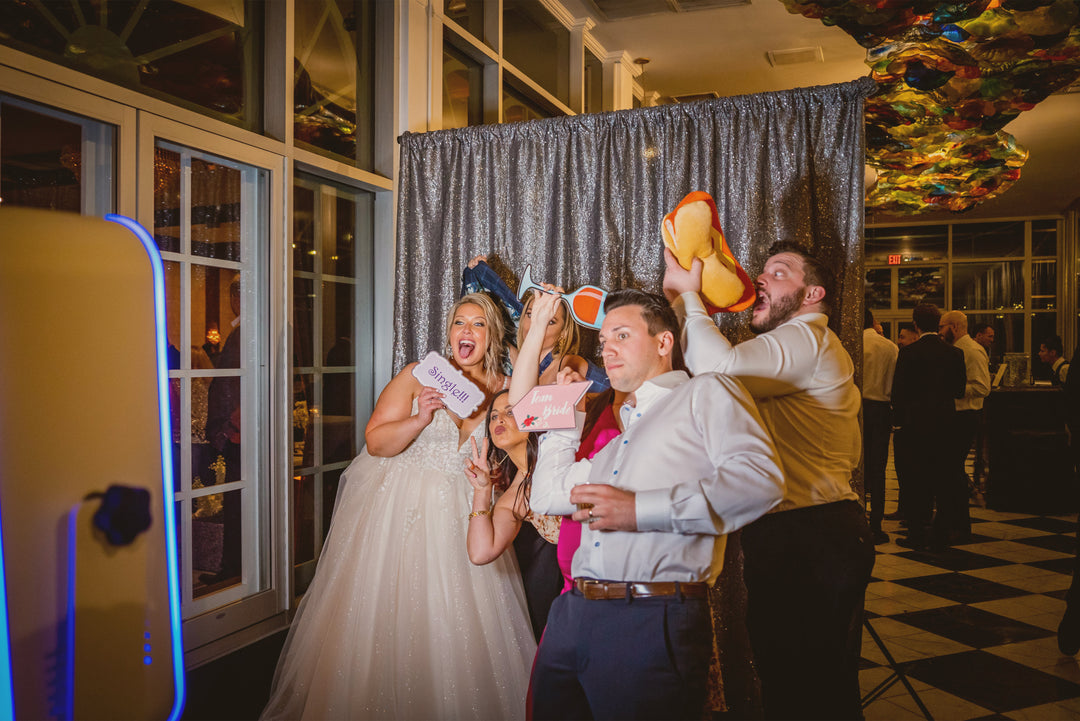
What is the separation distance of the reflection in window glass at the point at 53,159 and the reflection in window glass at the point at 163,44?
17 cm

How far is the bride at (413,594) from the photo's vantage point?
7.76 ft

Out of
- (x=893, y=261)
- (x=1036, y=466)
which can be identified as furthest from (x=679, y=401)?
(x=893, y=261)

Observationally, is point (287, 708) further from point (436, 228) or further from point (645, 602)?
point (436, 228)

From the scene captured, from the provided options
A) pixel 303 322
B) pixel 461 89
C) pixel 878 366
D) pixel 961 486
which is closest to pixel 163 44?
pixel 303 322

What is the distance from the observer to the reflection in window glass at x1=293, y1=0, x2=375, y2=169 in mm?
3213

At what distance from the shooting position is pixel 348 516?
262 centimetres

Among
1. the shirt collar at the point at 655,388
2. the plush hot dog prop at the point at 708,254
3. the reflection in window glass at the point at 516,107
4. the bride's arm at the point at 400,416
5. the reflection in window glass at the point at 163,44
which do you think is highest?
the reflection in window glass at the point at 516,107

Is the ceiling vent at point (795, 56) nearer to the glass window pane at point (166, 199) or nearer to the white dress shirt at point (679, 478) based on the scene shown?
the glass window pane at point (166, 199)

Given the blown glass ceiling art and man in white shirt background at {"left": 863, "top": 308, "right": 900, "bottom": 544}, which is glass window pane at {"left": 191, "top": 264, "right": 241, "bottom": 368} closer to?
the blown glass ceiling art

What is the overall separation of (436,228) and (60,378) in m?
1.98

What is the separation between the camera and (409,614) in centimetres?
243

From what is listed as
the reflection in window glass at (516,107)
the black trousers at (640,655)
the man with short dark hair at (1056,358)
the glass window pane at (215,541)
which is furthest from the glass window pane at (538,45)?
the man with short dark hair at (1056,358)

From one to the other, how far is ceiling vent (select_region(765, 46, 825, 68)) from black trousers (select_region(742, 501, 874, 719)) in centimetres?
421

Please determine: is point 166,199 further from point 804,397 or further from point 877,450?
point 877,450
